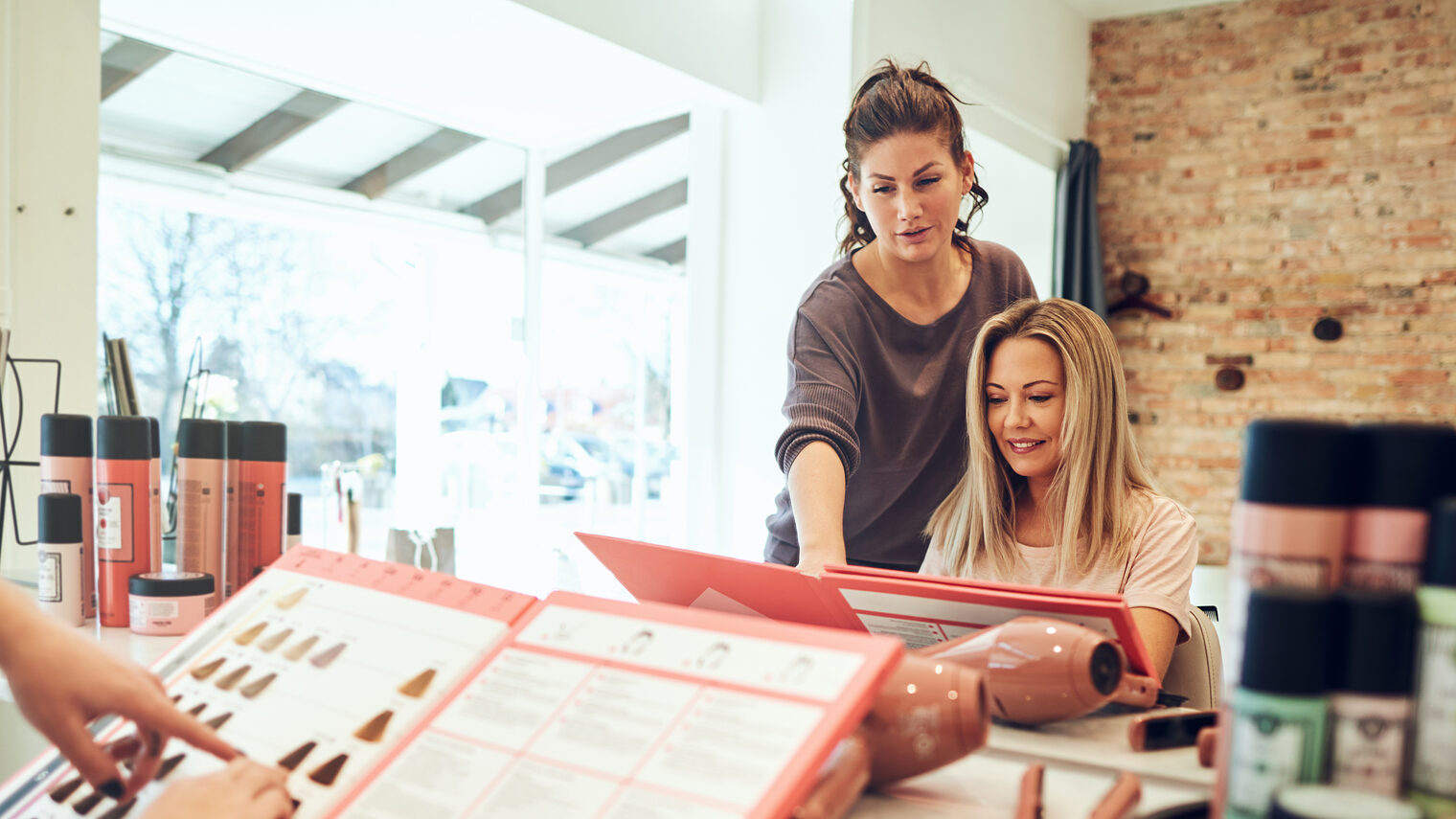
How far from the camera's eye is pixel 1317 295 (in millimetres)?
4156

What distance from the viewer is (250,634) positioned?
0.76 meters

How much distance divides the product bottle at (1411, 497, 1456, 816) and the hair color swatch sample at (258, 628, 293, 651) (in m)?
0.67

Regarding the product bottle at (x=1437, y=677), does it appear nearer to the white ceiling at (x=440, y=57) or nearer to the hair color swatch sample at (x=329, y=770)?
the hair color swatch sample at (x=329, y=770)

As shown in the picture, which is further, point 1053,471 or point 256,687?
point 1053,471

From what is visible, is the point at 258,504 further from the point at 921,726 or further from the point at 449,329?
the point at 449,329

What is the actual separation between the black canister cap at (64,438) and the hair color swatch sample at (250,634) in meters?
0.60

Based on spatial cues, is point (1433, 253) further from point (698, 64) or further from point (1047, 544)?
point (1047, 544)

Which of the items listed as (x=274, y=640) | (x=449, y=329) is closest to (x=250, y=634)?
(x=274, y=640)

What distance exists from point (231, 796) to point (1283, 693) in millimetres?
544

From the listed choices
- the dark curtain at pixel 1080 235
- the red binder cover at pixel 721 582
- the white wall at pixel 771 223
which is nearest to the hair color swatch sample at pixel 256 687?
the red binder cover at pixel 721 582

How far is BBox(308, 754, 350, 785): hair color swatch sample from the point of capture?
1.99 feet

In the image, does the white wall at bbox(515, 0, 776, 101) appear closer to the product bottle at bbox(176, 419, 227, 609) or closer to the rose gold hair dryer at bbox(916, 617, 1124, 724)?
the product bottle at bbox(176, 419, 227, 609)

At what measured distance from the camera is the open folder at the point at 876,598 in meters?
0.78

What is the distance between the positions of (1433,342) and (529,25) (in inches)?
140
